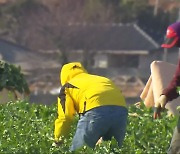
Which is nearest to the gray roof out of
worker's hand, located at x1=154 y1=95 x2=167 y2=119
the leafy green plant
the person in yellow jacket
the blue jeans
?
the leafy green plant

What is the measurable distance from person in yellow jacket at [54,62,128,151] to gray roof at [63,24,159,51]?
131 ft

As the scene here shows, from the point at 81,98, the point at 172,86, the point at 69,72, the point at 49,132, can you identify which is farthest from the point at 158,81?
the point at 172,86

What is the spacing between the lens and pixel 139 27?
5112cm

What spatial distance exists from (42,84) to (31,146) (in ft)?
128

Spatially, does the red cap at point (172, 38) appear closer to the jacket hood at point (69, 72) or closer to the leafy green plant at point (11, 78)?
the jacket hood at point (69, 72)

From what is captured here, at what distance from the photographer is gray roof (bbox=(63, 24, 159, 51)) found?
4894 cm

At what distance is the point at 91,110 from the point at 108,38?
42.4 metres

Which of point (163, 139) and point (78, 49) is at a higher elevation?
point (163, 139)

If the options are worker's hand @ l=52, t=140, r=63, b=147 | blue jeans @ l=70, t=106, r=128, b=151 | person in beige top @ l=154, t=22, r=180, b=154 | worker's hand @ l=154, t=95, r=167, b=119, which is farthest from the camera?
blue jeans @ l=70, t=106, r=128, b=151

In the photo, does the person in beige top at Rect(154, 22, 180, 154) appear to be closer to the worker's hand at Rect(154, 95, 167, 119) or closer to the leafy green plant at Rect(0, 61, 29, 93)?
the worker's hand at Rect(154, 95, 167, 119)

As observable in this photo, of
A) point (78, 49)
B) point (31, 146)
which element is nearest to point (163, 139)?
point (31, 146)

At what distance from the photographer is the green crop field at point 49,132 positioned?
7051 mm

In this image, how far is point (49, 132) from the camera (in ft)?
28.8

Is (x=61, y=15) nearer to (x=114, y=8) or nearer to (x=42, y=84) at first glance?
(x=114, y=8)
